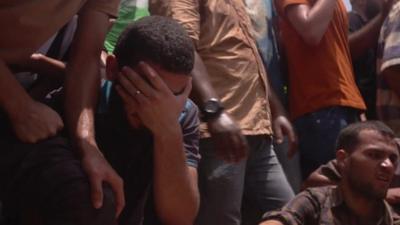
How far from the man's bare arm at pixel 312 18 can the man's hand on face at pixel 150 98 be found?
175 centimetres

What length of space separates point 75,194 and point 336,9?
2.50 metres

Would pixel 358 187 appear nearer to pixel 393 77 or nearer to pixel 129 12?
pixel 393 77

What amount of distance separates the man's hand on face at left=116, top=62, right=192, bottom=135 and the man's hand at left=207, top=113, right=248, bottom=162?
581 millimetres

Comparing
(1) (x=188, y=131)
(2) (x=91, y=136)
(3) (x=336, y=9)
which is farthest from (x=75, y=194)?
(3) (x=336, y=9)

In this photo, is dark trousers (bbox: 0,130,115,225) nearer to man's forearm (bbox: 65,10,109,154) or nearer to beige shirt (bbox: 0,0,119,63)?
man's forearm (bbox: 65,10,109,154)

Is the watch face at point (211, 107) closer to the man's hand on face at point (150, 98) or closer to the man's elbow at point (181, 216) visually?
the man's elbow at point (181, 216)

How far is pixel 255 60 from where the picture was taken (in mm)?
4152

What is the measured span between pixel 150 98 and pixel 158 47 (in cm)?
17

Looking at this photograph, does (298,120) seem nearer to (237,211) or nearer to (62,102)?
(237,211)

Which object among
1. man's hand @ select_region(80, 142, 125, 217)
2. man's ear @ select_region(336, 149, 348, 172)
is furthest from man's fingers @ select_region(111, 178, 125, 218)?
man's ear @ select_region(336, 149, 348, 172)

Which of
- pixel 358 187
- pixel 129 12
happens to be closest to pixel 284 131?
pixel 358 187

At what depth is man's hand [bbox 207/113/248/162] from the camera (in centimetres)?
337

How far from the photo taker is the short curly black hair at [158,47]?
9.18ft

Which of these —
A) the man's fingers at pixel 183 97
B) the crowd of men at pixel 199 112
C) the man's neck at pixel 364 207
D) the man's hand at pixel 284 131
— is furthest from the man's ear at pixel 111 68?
the man's neck at pixel 364 207
